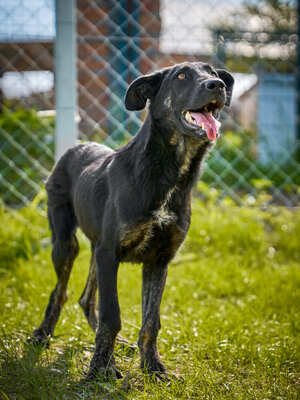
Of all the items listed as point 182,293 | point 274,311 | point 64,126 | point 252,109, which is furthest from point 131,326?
point 252,109

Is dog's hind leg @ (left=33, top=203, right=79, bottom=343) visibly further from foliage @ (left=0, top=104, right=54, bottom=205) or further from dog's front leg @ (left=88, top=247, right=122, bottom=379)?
foliage @ (left=0, top=104, right=54, bottom=205)

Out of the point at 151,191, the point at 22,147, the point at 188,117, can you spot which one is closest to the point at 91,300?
the point at 151,191

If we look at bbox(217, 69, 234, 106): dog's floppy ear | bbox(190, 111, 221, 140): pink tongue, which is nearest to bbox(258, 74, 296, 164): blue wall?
bbox(217, 69, 234, 106): dog's floppy ear

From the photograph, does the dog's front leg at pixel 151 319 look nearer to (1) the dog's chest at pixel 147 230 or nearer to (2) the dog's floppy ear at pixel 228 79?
(1) the dog's chest at pixel 147 230

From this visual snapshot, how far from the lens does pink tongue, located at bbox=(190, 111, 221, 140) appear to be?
2.39 m

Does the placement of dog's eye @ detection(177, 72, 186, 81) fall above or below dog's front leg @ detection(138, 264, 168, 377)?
above

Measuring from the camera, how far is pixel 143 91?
2.70 metres

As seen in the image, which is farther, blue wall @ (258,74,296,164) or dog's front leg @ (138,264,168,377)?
blue wall @ (258,74,296,164)

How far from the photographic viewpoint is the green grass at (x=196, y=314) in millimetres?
2371

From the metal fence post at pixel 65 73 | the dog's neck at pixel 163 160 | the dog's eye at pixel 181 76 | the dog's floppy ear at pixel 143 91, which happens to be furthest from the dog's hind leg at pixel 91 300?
the metal fence post at pixel 65 73

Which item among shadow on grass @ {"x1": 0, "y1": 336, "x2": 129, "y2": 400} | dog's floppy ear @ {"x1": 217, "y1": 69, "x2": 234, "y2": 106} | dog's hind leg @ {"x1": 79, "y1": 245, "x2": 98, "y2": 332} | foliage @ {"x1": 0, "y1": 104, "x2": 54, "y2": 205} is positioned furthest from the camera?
foliage @ {"x1": 0, "y1": 104, "x2": 54, "y2": 205}

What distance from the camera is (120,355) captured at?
2787mm

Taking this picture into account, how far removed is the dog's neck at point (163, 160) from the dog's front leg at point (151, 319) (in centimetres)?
47

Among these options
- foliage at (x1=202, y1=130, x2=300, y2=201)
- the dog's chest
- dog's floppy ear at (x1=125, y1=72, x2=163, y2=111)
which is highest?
dog's floppy ear at (x1=125, y1=72, x2=163, y2=111)
